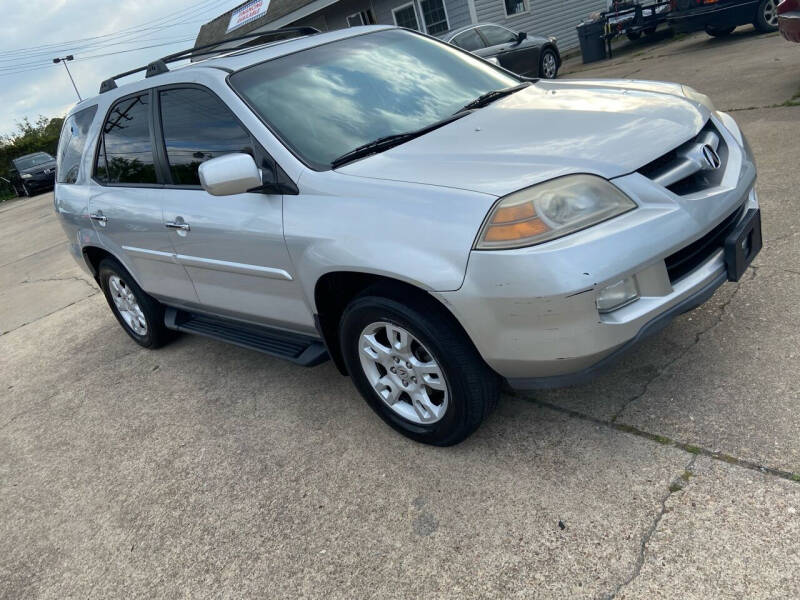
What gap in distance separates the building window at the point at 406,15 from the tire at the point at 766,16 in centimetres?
995

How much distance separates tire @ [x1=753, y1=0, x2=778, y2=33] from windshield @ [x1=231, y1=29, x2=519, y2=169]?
1020cm

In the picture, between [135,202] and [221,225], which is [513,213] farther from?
[135,202]

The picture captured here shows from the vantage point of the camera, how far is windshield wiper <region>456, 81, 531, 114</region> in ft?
11.6

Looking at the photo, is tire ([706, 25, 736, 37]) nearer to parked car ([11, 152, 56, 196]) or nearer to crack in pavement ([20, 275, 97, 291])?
crack in pavement ([20, 275, 97, 291])

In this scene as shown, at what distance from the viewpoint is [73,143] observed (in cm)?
502

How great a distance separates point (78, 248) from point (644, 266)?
436cm

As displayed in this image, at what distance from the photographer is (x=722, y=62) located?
1049 centimetres

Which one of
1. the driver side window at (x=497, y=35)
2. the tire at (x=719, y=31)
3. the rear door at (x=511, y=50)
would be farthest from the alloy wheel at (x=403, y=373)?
the tire at (x=719, y=31)

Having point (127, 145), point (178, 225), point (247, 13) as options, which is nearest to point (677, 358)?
point (178, 225)

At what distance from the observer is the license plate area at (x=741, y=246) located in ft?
8.96

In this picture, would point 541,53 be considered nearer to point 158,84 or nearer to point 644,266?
point 158,84

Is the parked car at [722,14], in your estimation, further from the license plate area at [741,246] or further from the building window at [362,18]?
the license plate area at [741,246]

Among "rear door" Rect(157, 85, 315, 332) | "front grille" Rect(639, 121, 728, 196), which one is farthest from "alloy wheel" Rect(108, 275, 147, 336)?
"front grille" Rect(639, 121, 728, 196)

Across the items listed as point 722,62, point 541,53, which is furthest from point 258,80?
point 541,53
